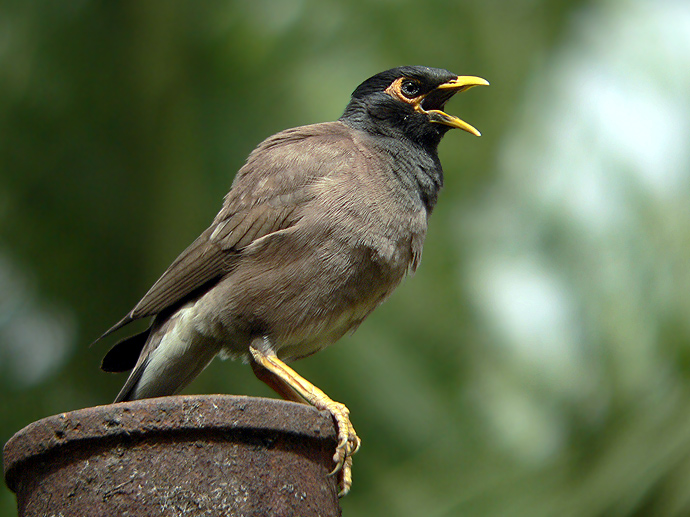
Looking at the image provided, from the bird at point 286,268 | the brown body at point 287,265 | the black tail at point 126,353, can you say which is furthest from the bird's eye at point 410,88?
the black tail at point 126,353

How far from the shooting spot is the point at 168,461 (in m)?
1.90

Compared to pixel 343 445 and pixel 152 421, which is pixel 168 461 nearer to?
pixel 152 421

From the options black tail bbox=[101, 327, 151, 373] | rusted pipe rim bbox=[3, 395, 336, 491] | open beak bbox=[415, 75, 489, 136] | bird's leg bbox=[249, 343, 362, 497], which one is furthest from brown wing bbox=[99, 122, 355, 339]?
rusted pipe rim bbox=[3, 395, 336, 491]

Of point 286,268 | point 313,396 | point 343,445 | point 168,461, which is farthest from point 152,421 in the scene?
point 286,268

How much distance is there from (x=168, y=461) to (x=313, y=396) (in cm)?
93

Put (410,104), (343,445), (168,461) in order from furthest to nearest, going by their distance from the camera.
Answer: (410,104), (343,445), (168,461)

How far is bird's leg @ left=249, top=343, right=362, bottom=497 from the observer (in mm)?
2517

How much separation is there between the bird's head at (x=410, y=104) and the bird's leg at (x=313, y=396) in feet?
3.83

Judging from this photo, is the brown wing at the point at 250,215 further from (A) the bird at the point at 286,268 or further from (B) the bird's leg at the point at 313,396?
(B) the bird's leg at the point at 313,396

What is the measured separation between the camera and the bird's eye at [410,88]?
3.75m

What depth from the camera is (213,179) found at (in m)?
5.06

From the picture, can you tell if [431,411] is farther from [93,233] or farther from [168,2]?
[168,2]

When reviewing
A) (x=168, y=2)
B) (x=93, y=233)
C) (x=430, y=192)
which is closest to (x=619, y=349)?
(x=430, y=192)

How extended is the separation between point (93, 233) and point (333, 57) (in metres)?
1.91
